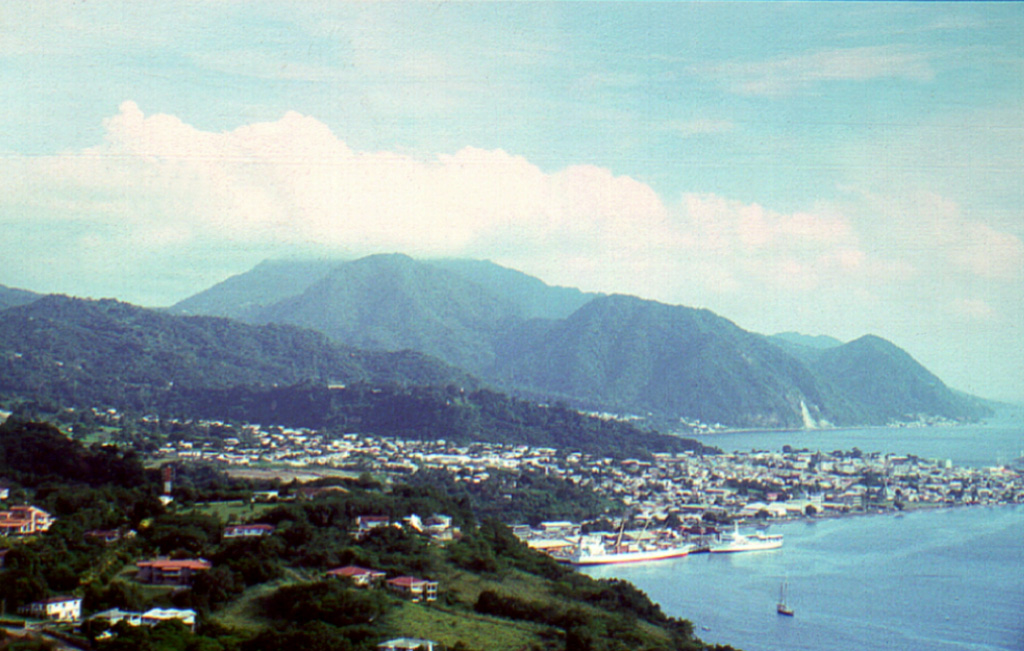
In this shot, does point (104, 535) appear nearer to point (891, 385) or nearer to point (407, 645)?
point (407, 645)

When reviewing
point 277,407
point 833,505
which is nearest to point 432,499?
point 833,505

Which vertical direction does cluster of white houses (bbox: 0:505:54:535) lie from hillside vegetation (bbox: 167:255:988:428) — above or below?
below

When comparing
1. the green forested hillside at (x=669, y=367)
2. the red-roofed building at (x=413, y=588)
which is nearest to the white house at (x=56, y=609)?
the red-roofed building at (x=413, y=588)

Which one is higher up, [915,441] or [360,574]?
[915,441]

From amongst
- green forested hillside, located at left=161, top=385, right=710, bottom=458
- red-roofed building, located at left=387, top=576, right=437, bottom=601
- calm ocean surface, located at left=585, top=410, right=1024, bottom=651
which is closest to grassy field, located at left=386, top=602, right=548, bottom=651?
red-roofed building, located at left=387, top=576, right=437, bottom=601

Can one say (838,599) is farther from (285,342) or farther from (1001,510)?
(285,342)

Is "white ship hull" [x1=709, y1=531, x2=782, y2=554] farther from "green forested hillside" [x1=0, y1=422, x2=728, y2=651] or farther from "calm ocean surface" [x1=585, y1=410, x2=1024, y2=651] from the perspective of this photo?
"green forested hillside" [x1=0, y1=422, x2=728, y2=651]

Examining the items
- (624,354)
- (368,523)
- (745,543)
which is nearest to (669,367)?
(624,354)
